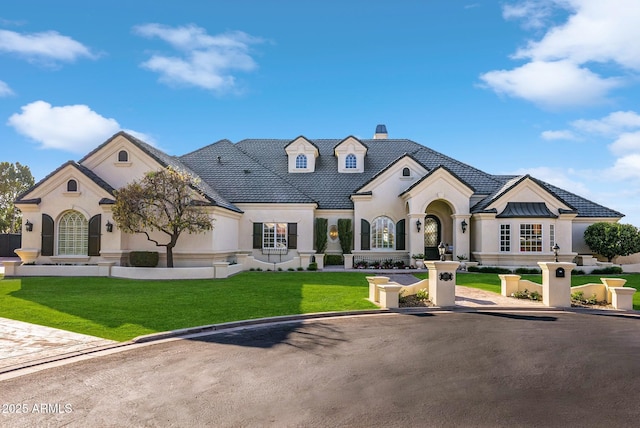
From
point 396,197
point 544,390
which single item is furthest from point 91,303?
point 396,197

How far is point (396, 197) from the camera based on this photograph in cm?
2697

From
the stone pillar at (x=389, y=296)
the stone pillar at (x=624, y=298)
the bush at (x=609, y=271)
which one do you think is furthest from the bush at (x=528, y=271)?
the stone pillar at (x=389, y=296)

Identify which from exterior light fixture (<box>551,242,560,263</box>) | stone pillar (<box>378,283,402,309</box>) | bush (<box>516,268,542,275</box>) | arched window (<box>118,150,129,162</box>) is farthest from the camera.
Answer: bush (<box>516,268,542,275</box>)

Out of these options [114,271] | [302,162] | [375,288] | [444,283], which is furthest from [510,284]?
[302,162]

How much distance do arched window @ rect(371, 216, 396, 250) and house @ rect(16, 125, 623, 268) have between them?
7 centimetres

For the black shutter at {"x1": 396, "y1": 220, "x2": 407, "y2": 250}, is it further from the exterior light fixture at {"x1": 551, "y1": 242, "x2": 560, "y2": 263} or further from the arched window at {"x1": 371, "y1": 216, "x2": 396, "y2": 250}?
the exterior light fixture at {"x1": 551, "y1": 242, "x2": 560, "y2": 263}

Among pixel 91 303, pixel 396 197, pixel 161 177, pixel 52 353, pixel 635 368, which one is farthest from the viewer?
pixel 396 197

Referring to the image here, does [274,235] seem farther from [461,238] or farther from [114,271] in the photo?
[461,238]

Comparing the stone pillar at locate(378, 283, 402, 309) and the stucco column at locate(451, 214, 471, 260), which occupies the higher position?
the stucco column at locate(451, 214, 471, 260)

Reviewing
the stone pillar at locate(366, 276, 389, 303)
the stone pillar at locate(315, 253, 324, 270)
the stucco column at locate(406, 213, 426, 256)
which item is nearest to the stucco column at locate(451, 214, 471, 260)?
the stucco column at locate(406, 213, 426, 256)

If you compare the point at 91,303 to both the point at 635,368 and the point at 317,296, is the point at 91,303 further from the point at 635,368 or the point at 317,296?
the point at 635,368

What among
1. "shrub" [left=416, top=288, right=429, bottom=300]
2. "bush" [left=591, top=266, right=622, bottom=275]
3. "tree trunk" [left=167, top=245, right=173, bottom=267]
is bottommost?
"bush" [left=591, top=266, right=622, bottom=275]

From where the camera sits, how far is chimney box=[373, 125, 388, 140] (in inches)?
1401

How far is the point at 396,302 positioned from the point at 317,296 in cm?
304
